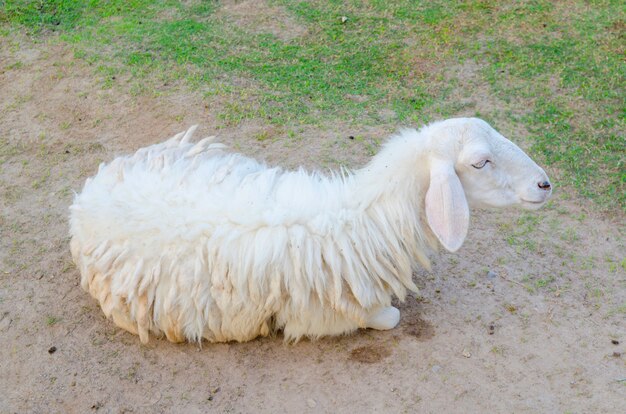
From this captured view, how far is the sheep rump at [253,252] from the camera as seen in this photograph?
145 inches

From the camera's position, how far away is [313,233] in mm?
3730

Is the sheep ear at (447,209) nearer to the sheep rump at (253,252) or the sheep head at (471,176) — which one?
the sheep head at (471,176)

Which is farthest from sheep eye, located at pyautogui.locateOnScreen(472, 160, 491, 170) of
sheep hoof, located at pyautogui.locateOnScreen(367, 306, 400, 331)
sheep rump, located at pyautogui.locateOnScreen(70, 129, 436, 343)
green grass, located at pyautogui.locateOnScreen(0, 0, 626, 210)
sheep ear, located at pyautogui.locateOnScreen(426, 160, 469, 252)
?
green grass, located at pyautogui.locateOnScreen(0, 0, 626, 210)

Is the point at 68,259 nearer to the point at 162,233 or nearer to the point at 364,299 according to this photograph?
the point at 162,233

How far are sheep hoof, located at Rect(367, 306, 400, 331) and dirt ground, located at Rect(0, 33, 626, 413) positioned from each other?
6 centimetres

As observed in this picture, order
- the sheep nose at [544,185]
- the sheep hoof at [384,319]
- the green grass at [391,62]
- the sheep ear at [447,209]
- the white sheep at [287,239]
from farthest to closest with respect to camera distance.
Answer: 1. the green grass at [391,62]
2. the sheep hoof at [384,319]
3. the sheep nose at [544,185]
4. the white sheep at [287,239]
5. the sheep ear at [447,209]

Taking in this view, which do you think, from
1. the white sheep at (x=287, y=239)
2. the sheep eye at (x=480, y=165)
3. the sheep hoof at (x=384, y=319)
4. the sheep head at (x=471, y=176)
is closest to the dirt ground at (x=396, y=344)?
the sheep hoof at (x=384, y=319)

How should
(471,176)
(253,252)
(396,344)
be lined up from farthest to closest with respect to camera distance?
(396,344) → (471,176) → (253,252)

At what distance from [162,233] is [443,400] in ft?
5.57

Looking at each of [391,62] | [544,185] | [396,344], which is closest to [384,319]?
[396,344]

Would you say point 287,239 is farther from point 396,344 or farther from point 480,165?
point 480,165

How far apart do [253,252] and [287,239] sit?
189 mm

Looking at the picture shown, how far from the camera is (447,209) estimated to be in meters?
3.48

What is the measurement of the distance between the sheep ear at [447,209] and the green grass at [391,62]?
1.99 meters
